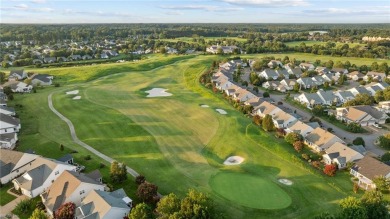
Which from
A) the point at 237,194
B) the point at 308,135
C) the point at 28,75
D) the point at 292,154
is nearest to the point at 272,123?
the point at 308,135

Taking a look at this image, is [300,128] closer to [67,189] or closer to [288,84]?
[288,84]

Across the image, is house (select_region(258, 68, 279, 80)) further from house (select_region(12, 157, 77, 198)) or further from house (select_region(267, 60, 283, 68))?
house (select_region(12, 157, 77, 198))

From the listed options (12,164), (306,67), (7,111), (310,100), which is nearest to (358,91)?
(310,100)

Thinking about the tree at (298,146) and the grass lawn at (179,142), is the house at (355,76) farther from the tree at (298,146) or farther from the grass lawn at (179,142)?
the tree at (298,146)

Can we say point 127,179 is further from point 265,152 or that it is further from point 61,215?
point 265,152

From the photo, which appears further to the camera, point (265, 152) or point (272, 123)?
point (272, 123)

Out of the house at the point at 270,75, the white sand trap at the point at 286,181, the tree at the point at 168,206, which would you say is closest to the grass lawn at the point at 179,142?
the white sand trap at the point at 286,181
